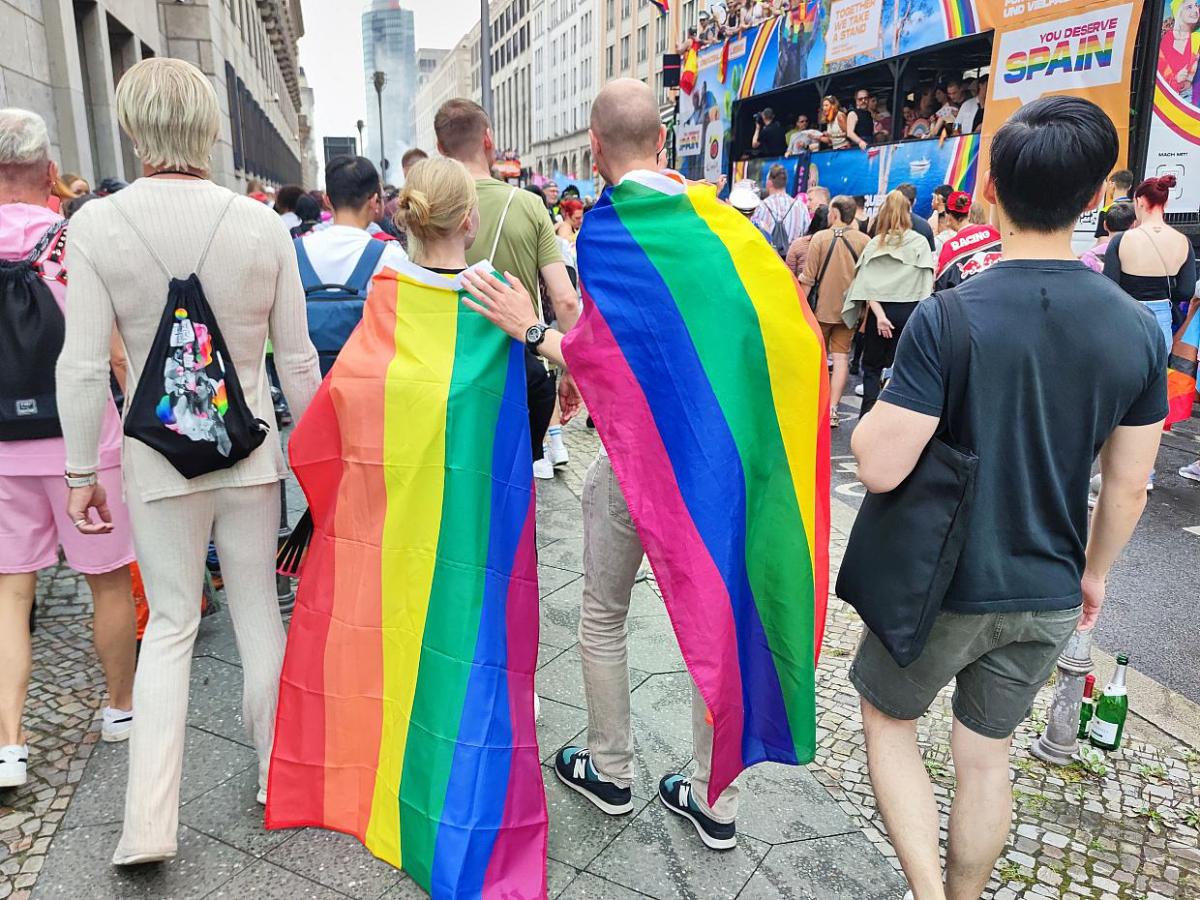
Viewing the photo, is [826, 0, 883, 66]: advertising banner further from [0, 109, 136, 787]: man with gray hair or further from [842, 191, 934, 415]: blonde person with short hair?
[0, 109, 136, 787]: man with gray hair

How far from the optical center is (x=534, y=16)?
290 ft

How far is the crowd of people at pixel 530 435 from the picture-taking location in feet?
5.98

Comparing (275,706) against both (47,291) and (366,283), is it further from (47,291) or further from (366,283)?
(366,283)

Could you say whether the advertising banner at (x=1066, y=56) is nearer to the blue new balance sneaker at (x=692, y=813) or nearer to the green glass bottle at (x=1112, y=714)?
the green glass bottle at (x=1112, y=714)

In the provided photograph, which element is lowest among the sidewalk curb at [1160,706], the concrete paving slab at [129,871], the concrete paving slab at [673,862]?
the sidewalk curb at [1160,706]

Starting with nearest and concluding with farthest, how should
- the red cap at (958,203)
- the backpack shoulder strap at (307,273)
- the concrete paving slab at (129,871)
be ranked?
the concrete paving slab at (129,871), the backpack shoulder strap at (307,273), the red cap at (958,203)

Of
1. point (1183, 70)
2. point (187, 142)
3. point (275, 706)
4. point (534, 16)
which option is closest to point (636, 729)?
point (275, 706)

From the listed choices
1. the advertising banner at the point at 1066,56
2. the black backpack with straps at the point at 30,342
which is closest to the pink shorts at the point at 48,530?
the black backpack with straps at the point at 30,342

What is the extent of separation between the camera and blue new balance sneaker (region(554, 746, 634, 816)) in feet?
8.64

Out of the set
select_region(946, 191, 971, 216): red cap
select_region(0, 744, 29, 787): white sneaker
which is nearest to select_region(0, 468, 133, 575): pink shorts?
select_region(0, 744, 29, 787): white sneaker

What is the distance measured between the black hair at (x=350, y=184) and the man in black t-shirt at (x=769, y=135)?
14.9 meters

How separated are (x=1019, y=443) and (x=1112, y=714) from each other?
69.6 inches

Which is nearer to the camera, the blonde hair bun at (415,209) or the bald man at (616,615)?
the bald man at (616,615)

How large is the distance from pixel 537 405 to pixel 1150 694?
9.12ft
